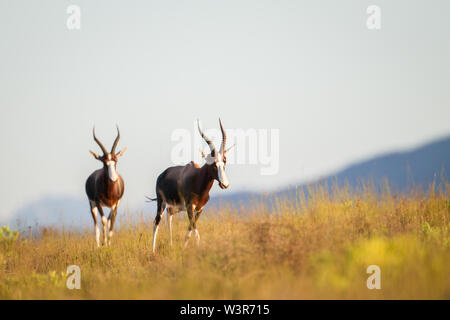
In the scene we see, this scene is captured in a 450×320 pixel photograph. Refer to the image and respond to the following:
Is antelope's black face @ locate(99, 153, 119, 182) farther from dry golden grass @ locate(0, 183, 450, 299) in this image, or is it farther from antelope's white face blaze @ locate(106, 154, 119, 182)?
dry golden grass @ locate(0, 183, 450, 299)

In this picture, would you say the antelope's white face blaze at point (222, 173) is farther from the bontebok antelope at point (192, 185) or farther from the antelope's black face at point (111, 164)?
the antelope's black face at point (111, 164)

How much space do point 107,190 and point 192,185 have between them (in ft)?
12.5

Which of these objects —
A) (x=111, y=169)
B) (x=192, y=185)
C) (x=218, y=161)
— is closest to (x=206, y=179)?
(x=192, y=185)

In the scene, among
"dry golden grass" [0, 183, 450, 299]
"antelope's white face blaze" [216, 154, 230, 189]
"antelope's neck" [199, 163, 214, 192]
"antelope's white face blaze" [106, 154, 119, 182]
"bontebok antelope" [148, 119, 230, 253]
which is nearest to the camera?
"dry golden grass" [0, 183, 450, 299]

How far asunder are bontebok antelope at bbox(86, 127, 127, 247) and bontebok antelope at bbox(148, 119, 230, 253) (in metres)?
1.72

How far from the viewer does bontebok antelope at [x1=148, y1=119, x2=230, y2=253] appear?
1098 cm

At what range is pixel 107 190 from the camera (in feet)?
46.7

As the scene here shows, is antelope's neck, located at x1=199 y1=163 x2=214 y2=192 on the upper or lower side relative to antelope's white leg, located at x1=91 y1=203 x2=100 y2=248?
upper

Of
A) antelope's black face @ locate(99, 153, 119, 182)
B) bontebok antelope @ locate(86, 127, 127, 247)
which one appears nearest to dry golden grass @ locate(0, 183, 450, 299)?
bontebok antelope @ locate(86, 127, 127, 247)

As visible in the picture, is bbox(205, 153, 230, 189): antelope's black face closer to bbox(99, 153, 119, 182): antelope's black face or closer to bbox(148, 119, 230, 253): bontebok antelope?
bbox(148, 119, 230, 253): bontebok antelope

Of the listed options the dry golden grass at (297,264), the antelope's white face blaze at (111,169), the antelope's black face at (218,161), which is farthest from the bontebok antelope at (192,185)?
the antelope's white face blaze at (111,169)

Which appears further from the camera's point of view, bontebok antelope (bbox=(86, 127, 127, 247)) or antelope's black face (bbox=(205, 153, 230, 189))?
bontebok antelope (bbox=(86, 127, 127, 247))

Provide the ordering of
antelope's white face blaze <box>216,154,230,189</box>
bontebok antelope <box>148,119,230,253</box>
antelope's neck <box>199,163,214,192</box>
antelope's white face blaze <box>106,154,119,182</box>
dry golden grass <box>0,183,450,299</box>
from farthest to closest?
antelope's white face blaze <box>106,154,119,182</box>, antelope's neck <box>199,163,214,192</box>, bontebok antelope <box>148,119,230,253</box>, antelope's white face blaze <box>216,154,230,189</box>, dry golden grass <box>0,183,450,299</box>
